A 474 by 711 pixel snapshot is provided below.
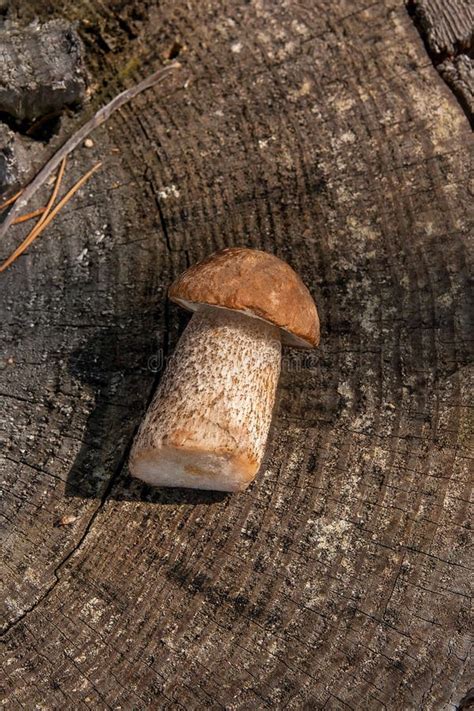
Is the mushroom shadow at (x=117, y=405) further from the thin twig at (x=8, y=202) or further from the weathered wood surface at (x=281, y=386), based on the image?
the thin twig at (x=8, y=202)

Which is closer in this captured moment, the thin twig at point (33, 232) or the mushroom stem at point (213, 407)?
the mushroom stem at point (213, 407)

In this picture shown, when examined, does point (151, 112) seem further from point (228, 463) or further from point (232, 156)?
point (228, 463)

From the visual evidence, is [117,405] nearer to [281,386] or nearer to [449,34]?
[281,386]

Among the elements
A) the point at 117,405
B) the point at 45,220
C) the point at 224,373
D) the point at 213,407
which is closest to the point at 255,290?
the point at 224,373

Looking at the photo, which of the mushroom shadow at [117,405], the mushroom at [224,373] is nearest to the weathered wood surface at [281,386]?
the mushroom shadow at [117,405]

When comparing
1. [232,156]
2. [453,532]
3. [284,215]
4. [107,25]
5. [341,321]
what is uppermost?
[107,25]

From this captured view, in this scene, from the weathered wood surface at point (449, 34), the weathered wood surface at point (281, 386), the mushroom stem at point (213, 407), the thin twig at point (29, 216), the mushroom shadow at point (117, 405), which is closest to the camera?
the weathered wood surface at point (281, 386)

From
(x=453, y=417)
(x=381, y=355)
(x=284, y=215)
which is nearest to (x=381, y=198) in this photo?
(x=284, y=215)
